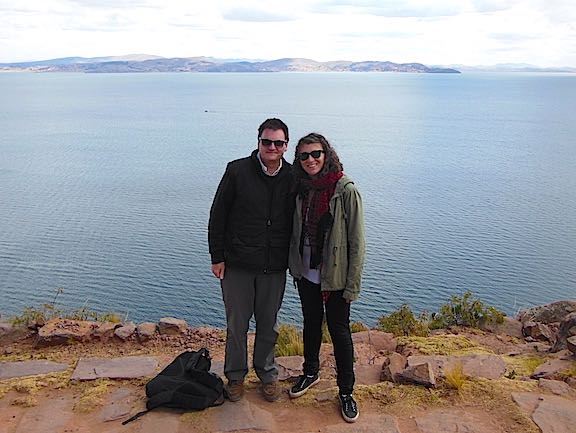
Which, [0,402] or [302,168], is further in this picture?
[0,402]

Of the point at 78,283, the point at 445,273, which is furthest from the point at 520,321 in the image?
the point at 78,283

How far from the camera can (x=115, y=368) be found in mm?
5211

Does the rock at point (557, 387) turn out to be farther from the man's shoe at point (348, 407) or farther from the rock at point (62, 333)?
the rock at point (62, 333)

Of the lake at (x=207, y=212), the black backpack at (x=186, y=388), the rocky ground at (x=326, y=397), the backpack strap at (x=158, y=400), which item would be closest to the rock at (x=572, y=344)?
the rocky ground at (x=326, y=397)

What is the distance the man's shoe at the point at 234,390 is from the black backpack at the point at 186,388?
5 centimetres

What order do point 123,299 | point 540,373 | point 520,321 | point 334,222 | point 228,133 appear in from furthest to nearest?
point 228,133 < point 123,299 < point 520,321 < point 540,373 < point 334,222

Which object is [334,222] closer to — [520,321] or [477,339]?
[477,339]

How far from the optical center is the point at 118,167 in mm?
33500

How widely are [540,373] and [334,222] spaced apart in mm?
2408

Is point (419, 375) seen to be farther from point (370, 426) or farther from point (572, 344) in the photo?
point (572, 344)

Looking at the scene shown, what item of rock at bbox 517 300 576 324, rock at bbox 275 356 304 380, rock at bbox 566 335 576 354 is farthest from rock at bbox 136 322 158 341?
rock at bbox 517 300 576 324

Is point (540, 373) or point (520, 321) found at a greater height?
point (540, 373)

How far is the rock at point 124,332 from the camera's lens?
6.36 meters

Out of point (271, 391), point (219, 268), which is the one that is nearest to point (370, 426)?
point (271, 391)
